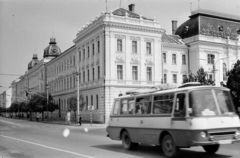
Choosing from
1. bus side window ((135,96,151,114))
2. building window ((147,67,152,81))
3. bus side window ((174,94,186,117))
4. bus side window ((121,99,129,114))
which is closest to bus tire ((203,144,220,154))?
bus side window ((174,94,186,117))

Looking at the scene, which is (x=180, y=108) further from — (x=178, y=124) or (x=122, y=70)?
(x=122, y=70)

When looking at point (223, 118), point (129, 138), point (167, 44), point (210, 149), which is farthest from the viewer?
point (167, 44)

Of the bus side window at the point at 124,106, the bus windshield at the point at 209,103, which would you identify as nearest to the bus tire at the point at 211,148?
the bus windshield at the point at 209,103

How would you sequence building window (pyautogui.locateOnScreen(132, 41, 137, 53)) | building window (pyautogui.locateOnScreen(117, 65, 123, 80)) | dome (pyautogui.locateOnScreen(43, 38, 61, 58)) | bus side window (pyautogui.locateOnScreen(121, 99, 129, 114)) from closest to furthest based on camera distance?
bus side window (pyautogui.locateOnScreen(121, 99, 129, 114)) < building window (pyautogui.locateOnScreen(117, 65, 123, 80)) < building window (pyautogui.locateOnScreen(132, 41, 137, 53)) < dome (pyautogui.locateOnScreen(43, 38, 61, 58))

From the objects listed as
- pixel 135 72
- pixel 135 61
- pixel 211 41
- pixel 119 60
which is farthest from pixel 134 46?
pixel 211 41

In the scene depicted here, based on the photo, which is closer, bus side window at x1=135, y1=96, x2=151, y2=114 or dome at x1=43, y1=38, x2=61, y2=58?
bus side window at x1=135, y1=96, x2=151, y2=114

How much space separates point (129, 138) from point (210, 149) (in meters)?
3.34

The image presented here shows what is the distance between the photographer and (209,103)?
35.2 ft

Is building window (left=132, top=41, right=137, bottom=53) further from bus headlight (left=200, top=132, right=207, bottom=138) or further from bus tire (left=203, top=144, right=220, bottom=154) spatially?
bus headlight (left=200, top=132, right=207, bottom=138)

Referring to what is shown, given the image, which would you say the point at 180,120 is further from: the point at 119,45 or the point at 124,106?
the point at 119,45

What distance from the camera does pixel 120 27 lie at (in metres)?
46.1

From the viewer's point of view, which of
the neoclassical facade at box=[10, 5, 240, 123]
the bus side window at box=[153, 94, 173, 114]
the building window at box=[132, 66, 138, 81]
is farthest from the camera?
the building window at box=[132, 66, 138, 81]

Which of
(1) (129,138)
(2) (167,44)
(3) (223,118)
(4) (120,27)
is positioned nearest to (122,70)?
(4) (120,27)

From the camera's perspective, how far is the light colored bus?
10.2 meters
